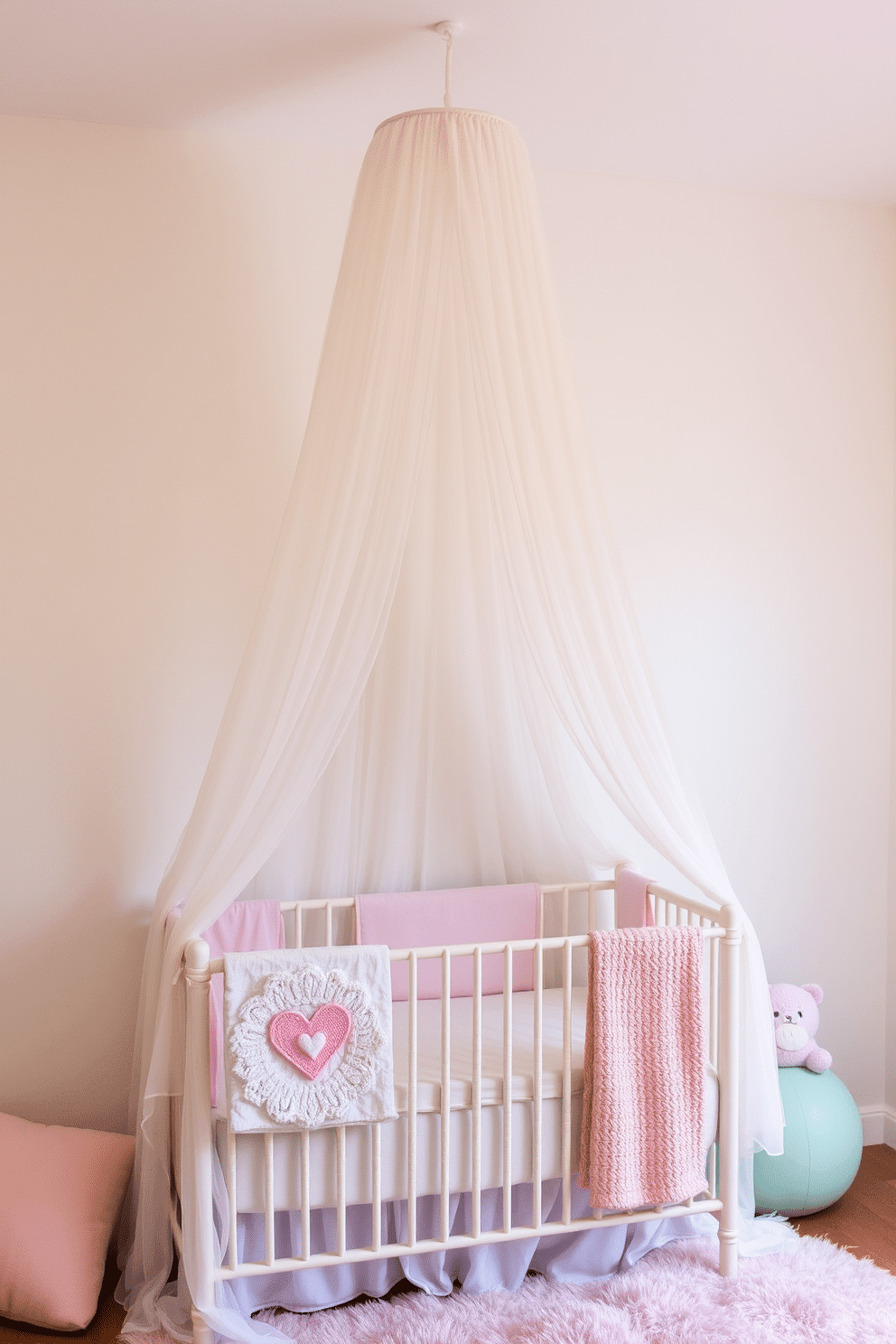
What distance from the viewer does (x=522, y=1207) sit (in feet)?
8.50

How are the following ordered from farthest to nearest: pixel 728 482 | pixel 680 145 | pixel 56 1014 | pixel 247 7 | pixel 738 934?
pixel 728 482, pixel 680 145, pixel 56 1014, pixel 738 934, pixel 247 7

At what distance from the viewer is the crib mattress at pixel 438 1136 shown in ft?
7.63

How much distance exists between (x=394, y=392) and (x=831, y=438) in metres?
1.68

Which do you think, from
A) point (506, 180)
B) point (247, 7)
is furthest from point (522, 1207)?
point (247, 7)

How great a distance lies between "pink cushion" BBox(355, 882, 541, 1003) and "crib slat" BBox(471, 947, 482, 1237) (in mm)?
503

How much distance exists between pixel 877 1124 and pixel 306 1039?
222 cm

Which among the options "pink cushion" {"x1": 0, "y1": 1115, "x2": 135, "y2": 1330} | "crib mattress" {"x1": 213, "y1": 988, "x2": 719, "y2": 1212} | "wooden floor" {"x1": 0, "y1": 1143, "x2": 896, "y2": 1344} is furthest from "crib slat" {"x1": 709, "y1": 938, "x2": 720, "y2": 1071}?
"pink cushion" {"x1": 0, "y1": 1115, "x2": 135, "y2": 1330}

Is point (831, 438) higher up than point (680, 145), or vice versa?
point (680, 145)

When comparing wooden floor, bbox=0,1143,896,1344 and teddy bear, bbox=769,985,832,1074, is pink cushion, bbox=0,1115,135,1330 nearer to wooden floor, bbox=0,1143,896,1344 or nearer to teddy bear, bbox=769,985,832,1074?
wooden floor, bbox=0,1143,896,1344

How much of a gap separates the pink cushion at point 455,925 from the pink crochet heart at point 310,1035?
0.58 meters

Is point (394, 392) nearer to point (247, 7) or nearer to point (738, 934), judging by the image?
point (247, 7)

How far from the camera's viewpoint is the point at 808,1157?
2.91 m

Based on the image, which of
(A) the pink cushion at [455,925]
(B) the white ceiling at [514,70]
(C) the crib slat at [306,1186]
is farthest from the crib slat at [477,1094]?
(B) the white ceiling at [514,70]

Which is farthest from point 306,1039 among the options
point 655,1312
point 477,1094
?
point 655,1312
